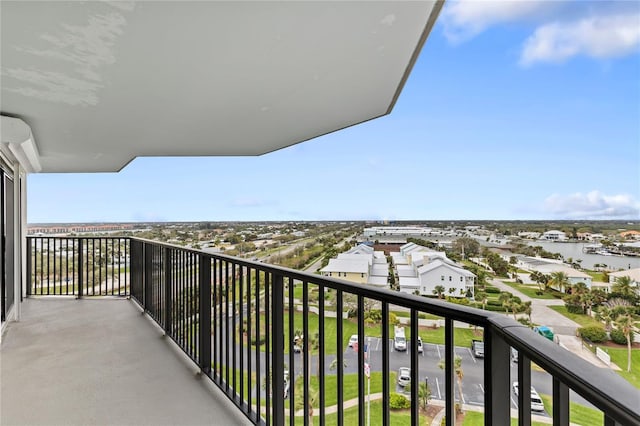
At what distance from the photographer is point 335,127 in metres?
4.14

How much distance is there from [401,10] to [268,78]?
43.4 inches

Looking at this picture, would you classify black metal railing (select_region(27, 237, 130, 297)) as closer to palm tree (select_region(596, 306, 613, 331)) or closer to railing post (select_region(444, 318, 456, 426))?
railing post (select_region(444, 318, 456, 426))

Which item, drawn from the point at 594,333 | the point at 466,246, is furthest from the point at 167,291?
the point at 594,333

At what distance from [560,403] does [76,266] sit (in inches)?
280

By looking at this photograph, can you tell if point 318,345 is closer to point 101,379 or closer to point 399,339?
point 399,339

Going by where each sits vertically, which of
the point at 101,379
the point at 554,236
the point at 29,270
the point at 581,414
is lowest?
the point at 101,379

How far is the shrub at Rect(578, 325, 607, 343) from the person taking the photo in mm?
1173

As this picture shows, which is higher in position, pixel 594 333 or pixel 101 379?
pixel 594 333

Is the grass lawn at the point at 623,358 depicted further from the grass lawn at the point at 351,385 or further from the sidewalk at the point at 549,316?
the grass lawn at the point at 351,385

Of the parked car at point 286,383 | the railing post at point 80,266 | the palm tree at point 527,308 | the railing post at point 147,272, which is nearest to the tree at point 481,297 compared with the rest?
the palm tree at point 527,308

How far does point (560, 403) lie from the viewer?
24.4 inches

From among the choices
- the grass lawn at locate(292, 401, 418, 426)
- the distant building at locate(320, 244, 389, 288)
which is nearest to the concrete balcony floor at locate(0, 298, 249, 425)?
the grass lawn at locate(292, 401, 418, 426)

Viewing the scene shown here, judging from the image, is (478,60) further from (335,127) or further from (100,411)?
(100,411)

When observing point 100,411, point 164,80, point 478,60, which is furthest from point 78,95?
point 478,60
